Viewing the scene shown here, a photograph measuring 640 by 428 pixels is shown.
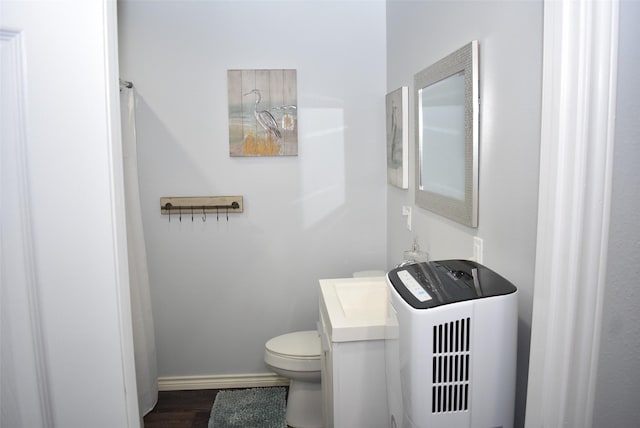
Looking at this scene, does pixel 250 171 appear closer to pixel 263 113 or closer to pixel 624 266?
pixel 263 113

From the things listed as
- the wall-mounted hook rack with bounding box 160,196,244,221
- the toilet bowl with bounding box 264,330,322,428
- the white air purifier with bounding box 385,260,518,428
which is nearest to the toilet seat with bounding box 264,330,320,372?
the toilet bowl with bounding box 264,330,322,428

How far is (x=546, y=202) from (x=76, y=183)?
2.45 ft

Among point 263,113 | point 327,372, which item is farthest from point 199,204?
point 327,372

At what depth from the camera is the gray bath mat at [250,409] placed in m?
2.84

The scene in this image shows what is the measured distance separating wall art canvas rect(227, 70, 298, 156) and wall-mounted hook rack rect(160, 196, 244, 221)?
0.28 meters

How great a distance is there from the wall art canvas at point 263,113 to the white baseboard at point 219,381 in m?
1.38

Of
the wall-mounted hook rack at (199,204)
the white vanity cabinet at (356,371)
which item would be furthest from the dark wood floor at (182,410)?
the white vanity cabinet at (356,371)

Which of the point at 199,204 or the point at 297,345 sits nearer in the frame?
the point at 297,345

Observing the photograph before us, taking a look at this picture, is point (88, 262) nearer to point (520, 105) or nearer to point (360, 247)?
point (520, 105)

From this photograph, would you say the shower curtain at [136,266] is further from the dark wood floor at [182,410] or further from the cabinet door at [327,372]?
the cabinet door at [327,372]

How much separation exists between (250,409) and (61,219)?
2.50m

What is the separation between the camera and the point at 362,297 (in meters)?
2.30

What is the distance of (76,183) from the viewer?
75cm

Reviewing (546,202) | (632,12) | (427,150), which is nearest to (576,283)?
(546,202)
